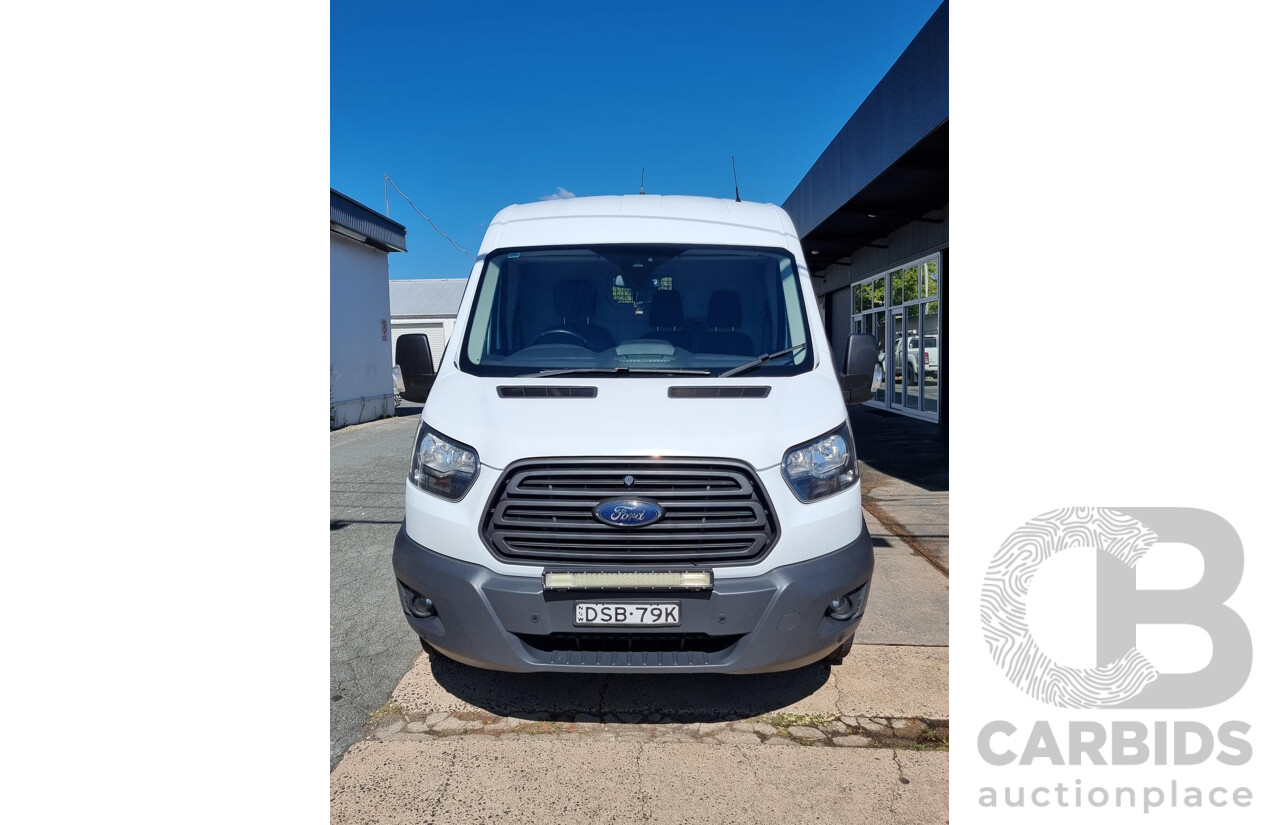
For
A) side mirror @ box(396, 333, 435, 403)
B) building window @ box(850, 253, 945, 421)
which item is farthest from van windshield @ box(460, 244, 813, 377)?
building window @ box(850, 253, 945, 421)

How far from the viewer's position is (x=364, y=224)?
17.0 m

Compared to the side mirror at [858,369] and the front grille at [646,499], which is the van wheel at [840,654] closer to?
the front grille at [646,499]

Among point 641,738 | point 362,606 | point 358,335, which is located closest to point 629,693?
point 641,738

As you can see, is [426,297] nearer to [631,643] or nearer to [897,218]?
[897,218]

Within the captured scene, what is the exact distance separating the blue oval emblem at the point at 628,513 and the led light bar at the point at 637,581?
21 centimetres

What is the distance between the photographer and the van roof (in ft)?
13.7

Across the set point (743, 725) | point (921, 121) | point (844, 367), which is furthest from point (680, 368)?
point (921, 121)

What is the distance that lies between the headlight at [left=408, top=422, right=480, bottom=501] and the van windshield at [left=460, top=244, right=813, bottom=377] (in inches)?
24.6

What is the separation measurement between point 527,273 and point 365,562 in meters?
2.90

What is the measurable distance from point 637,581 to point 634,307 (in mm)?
1634

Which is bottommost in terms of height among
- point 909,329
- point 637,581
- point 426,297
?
point 637,581

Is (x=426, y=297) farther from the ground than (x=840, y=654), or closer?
farther from the ground

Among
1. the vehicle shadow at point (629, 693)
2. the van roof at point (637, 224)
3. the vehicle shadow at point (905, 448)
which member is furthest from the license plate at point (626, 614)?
the vehicle shadow at point (905, 448)

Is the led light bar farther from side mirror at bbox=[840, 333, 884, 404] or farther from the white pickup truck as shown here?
the white pickup truck
